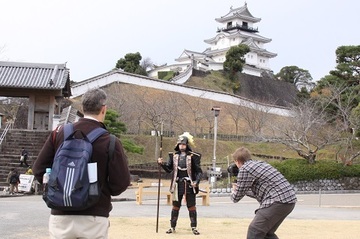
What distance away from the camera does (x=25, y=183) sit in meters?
17.1

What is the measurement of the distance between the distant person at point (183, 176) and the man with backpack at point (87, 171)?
186 inches

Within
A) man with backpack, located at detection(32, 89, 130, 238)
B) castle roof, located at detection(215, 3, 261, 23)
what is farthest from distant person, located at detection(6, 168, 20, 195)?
castle roof, located at detection(215, 3, 261, 23)

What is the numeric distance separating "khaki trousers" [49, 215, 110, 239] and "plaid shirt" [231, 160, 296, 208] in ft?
7.20

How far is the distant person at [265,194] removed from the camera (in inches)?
201

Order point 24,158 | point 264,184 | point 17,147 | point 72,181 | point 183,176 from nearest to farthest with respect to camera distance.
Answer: point 72,181 → point 264,184 → point 183,176 → point 24,158 → point 17,147

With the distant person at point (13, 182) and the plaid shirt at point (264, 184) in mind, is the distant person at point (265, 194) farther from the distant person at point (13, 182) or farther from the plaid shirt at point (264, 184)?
the distant person at point (13, 182)

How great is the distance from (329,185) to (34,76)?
15.3 m

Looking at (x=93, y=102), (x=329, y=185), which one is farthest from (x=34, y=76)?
(x=93, y=102)

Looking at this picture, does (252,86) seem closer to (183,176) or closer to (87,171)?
(183,176)

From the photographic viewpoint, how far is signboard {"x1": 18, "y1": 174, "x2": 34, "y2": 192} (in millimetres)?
17094

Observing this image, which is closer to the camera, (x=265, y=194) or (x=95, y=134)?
(x=95, y=134)

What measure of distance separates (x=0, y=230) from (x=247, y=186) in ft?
15.6

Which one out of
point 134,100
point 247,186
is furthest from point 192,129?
point 247,186

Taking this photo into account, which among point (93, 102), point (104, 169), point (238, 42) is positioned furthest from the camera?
point (238, 42)
